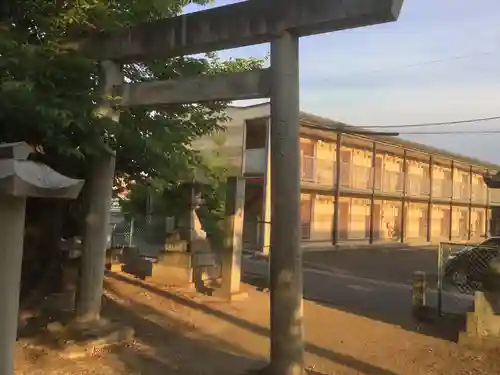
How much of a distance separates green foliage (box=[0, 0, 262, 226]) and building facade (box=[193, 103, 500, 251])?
10.6 metres

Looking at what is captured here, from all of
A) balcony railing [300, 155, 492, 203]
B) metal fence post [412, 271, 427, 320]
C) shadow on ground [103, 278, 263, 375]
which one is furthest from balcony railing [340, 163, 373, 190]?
shadow on ground [103, 278, 263, 375]

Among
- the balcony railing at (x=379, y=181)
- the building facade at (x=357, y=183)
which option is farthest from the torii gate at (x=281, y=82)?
the balcony railing at (x=379, y=181)

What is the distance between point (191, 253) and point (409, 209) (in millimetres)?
24081

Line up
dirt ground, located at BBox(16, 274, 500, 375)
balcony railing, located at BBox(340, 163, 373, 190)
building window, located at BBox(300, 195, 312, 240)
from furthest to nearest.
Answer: balcony railing, located at BBox(340, 163, 373, 190)
building window, located at BBox(300, 195, 312, 240)
dirt ground, located at BBox(16, 274, 500, 375)

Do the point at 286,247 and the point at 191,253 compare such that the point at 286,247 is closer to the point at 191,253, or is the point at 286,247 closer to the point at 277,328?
the point at 277,328

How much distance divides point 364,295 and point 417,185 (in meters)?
22.5

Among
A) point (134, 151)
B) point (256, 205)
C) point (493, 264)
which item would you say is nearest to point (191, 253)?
point (134, 151)

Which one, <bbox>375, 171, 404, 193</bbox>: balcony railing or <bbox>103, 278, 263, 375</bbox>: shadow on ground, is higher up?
<bbox>375, 171, 404, 193</bbox>: balcony railing

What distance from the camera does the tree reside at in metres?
5.80

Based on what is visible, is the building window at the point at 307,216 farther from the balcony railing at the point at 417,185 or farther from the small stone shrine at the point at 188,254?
the small stone shrine at the point at 188,254

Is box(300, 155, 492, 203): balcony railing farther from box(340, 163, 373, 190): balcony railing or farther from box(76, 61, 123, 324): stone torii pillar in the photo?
box(76, 61, 123, 324): stone torii pillar

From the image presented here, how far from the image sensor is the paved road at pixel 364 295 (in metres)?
10.1

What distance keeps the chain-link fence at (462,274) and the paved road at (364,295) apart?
0.03 m

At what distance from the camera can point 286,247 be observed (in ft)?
18.3
